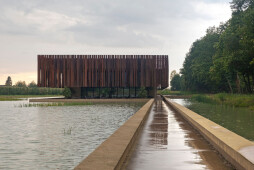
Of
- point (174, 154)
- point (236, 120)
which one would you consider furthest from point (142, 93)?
point (174, 154)

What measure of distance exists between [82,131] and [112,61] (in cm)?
5002

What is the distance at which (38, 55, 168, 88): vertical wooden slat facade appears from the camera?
6638 cm

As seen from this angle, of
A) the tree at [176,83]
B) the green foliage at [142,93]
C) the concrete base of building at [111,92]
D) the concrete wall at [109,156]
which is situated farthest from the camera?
the tree at [176,83]

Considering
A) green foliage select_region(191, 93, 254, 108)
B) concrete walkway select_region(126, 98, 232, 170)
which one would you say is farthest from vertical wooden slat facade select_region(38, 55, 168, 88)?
concrete walkway select_region(126, 98, 232, 170)

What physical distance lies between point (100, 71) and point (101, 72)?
0.28m

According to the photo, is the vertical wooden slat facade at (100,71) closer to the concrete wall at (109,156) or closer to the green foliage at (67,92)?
the green foliage at (67,92)

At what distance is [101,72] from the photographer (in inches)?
2621

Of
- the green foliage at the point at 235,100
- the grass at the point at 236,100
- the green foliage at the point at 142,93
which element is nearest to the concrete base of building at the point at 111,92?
the green foliage at the point at 142,93

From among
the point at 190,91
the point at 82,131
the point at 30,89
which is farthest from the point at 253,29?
the point at 30,89

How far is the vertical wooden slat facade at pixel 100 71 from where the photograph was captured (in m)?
66.4

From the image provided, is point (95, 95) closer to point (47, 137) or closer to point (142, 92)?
point (142, 92)

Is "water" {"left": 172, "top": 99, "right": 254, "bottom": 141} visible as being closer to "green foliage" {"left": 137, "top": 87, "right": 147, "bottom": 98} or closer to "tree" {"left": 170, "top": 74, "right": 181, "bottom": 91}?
"green foliage" {"left": 137, "top": 87, "right": 147, "bottom": 98}

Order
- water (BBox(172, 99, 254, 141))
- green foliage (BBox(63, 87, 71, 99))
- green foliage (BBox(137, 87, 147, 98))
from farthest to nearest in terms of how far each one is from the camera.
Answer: green foliage (BBox(137, 87, 147, 98)), green foliage (BBox(63, 87, 71, 99)), water (BBox(172, 99, 254, 141))

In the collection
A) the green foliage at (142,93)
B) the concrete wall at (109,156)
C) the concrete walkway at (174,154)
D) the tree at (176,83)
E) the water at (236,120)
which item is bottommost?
the water at (236,120)
